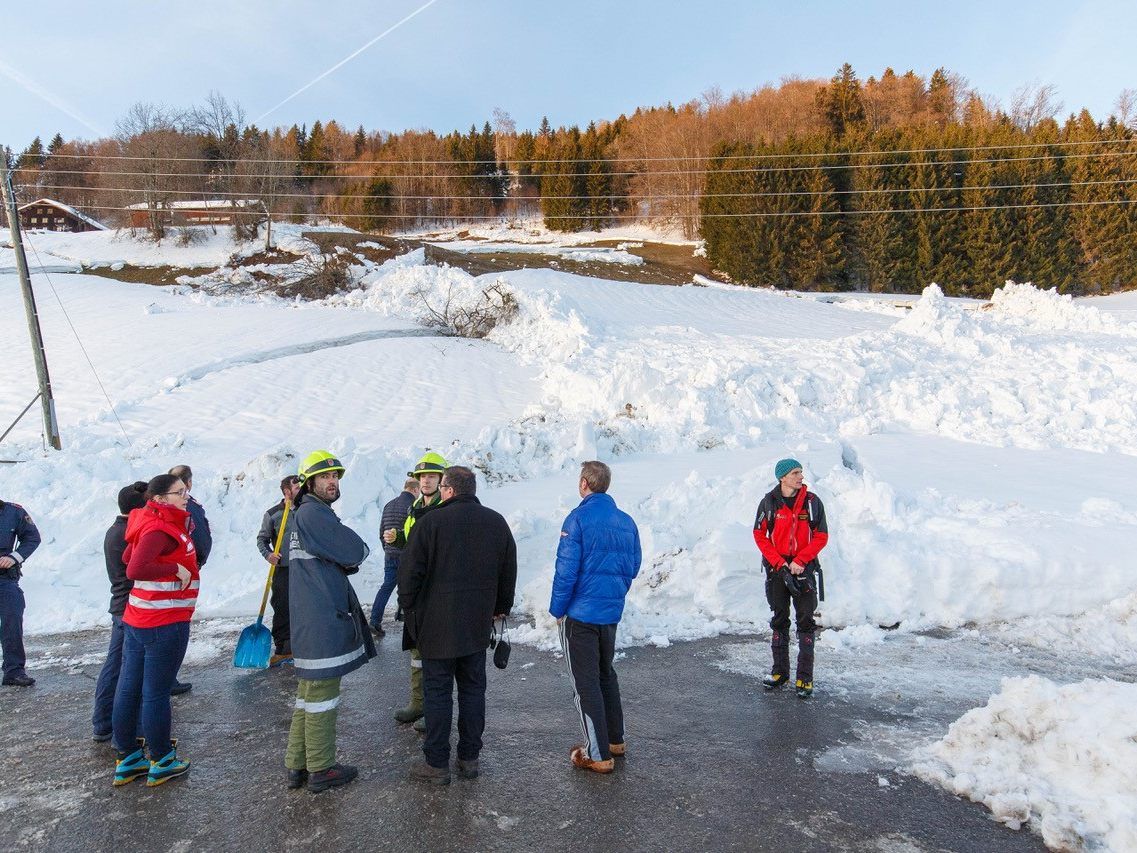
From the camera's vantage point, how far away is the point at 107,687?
485cm

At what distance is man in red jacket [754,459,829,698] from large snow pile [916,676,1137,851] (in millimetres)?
1335

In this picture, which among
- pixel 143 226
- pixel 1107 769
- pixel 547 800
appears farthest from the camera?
pixel 143 226

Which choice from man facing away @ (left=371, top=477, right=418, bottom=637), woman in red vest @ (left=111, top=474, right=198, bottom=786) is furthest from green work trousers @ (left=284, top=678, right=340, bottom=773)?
man facing away @ (left=371, top=477, right=418, bottom=637)

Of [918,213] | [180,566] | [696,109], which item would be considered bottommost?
[180,566]

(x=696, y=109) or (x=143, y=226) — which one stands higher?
(x=696, y=109)

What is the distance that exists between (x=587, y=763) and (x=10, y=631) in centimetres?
496

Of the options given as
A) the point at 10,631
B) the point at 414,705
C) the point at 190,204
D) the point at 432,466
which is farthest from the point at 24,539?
the point at 190,204

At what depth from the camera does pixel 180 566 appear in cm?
436

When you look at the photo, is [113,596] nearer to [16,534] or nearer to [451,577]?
[16,534]

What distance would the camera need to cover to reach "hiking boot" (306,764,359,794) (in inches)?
160

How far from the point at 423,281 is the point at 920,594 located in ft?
67.4

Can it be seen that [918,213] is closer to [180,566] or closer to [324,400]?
[324,400]

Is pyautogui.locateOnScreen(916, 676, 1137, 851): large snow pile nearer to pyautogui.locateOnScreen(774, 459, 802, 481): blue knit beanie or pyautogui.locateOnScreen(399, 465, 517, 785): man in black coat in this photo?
pyautogui.locateOnScreen(774, 459, 802, 481): blue knit beanie

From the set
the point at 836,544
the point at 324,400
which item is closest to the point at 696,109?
the point at 324,400
